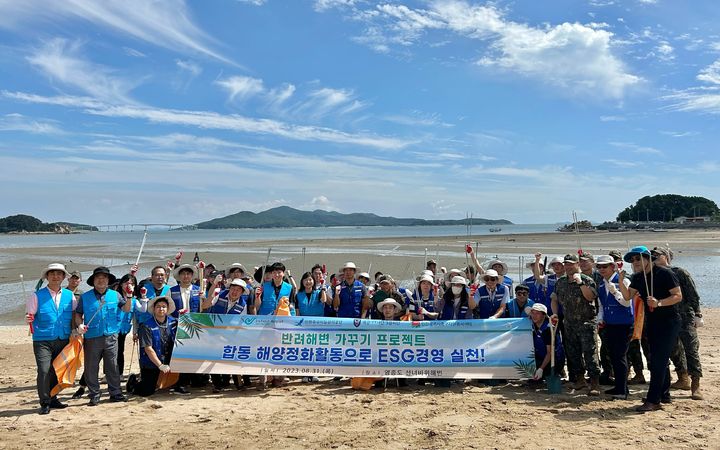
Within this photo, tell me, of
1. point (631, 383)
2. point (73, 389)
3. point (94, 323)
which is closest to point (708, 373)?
point (631, 383)

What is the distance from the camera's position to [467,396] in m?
6.67

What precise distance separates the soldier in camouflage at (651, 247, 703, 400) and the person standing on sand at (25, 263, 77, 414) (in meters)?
7.46

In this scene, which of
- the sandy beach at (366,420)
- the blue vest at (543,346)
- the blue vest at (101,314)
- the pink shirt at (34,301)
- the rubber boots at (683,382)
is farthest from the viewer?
the blue vest at (543,346)

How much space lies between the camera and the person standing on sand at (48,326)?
242 inches

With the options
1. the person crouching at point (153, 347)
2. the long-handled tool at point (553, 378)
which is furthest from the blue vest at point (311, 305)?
the long-handled tool at point (553, 378)

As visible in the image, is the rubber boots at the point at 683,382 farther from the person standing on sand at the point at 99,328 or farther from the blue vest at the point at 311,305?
the person standing on sand at the point at 99,328

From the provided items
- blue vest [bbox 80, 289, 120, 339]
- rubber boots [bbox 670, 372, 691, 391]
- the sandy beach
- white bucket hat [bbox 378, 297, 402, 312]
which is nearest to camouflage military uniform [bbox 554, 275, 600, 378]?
the sandy beach

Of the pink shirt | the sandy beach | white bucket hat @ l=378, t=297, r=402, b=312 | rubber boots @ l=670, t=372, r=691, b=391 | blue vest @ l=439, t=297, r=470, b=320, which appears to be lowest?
the sandy beach

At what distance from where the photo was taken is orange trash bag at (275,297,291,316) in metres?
7.42

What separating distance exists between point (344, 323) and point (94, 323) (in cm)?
329

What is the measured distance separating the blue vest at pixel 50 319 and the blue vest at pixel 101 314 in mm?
213

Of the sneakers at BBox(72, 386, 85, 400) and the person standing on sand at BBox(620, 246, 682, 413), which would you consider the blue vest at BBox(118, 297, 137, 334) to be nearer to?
the sneakers at BBox(72, 386, 85, 400)

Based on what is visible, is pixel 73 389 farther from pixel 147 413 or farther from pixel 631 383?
pixel 631 383

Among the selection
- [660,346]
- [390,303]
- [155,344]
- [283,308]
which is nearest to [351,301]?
[390,303]
